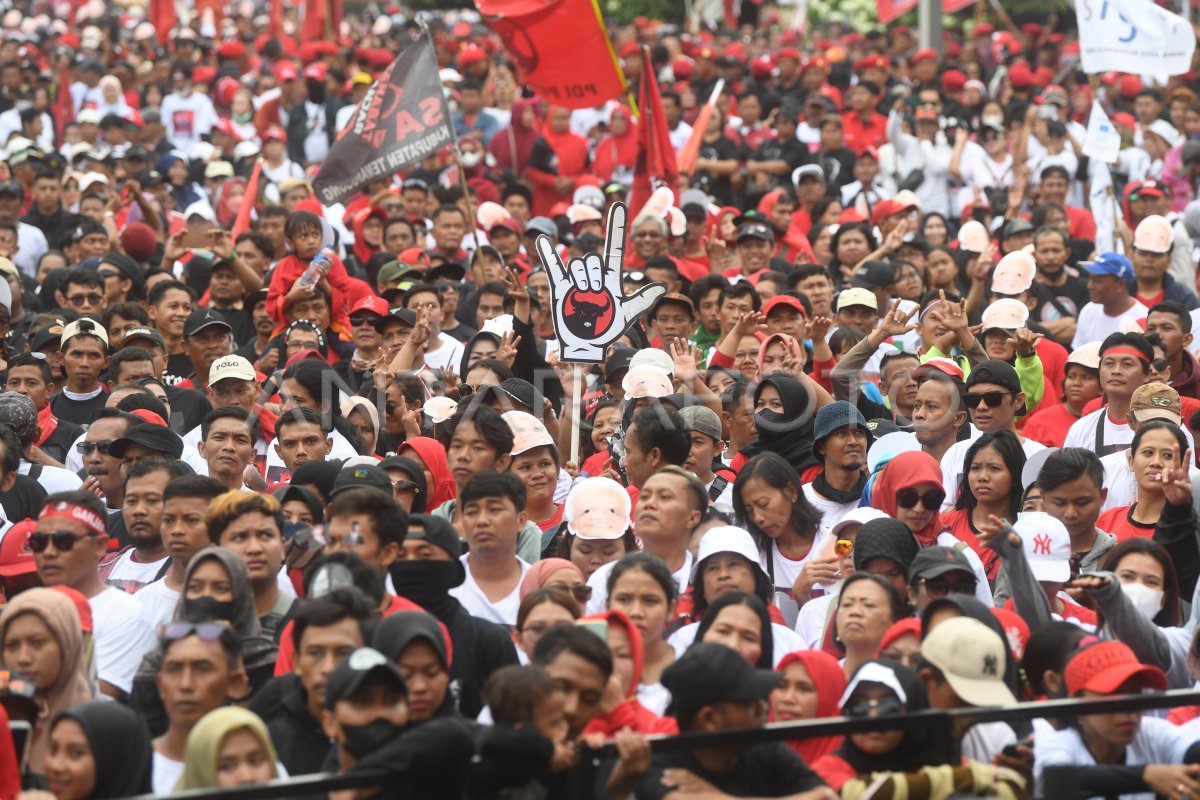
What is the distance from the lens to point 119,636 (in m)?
6.07

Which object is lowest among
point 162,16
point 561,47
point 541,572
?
point 541,572

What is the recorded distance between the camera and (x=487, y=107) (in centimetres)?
2003

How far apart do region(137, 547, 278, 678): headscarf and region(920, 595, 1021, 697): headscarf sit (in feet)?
6.52

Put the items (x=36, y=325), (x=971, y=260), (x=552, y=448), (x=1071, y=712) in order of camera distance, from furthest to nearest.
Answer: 1. (x=971, y=260)
2. (x=36, y=325)
3. (x=552, y=448)
4. (x=1071, y=712)

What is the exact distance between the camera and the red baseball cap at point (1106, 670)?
5.32 m

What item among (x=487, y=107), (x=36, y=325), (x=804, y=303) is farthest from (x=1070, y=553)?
(x=487, y=107)

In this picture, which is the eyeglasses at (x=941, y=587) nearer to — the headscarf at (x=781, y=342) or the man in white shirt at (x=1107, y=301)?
the headscarf at (x=781, y=342)

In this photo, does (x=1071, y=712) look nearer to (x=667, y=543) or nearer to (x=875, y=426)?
(x=667, y=543)

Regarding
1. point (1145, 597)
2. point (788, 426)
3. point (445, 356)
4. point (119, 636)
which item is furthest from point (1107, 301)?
point (119, 636)

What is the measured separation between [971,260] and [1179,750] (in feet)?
26.9

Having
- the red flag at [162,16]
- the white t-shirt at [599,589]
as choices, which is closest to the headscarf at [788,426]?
the white t-shirt at [599,589]

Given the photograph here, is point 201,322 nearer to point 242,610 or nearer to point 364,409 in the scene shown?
point 364,409

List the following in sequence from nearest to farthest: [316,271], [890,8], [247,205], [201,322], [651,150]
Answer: [201,322] < [316,271] < [247,205] < [651,150] < [890,8]

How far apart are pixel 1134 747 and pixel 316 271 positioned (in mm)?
6576
